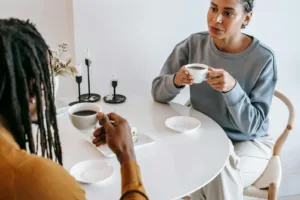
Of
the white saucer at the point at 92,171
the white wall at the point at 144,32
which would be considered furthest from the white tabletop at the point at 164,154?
the white wall at the point at 144,32

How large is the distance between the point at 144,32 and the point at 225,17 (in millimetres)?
519

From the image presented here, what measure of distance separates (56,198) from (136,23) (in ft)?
4.41

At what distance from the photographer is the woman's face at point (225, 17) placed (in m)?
1.65

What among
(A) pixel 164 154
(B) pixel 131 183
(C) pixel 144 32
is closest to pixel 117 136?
(B) pixel 131 183

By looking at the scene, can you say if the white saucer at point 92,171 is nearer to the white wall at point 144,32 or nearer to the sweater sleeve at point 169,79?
the sweater sleeve at point 169,79

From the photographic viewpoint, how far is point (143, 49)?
2.10m

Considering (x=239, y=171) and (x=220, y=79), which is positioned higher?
(x=220, y=79)

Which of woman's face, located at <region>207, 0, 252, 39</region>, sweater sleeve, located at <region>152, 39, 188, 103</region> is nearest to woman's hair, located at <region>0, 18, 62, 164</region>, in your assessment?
sweater sleeve, located at <region>152, 39, 188, 103</region>

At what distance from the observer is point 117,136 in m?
1.13

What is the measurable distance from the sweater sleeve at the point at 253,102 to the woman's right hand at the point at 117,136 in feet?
1.82

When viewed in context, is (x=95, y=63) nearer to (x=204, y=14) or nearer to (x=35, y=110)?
(x=204, y=14)

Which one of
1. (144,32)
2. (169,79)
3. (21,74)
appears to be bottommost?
(169,79)

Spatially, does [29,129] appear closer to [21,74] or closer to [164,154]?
[21,74]

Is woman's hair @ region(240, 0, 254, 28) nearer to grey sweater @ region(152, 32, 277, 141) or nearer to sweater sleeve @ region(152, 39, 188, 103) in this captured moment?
grey sweater @ region(152, 32, 277, 141)
